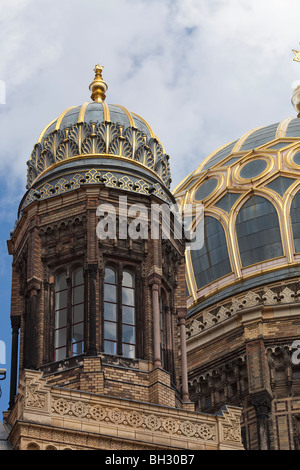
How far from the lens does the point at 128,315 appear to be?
135 ft

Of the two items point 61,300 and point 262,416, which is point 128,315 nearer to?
point 61,300

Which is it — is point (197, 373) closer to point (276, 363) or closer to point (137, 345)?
point (276, 363)

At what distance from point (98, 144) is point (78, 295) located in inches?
184

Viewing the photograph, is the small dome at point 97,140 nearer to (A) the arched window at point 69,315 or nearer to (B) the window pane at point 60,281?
(B) the window pane at point 60,281

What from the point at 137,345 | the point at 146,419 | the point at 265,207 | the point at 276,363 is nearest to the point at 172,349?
the point at 137,345

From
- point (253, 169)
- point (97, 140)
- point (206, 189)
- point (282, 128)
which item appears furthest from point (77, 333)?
point (282, 128)

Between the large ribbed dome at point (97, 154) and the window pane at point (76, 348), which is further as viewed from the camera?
the large ribbed dome at point (97, 154)

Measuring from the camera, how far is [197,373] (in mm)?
53188

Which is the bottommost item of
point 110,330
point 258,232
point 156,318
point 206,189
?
point 110,330

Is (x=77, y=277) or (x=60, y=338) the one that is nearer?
(x=60, y=338)

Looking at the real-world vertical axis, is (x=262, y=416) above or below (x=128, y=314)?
above

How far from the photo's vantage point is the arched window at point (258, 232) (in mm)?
54062

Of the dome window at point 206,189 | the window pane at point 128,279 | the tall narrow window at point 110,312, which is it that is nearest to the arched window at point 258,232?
the dome window at point 206,189

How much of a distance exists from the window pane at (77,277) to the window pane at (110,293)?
68 centimetres
